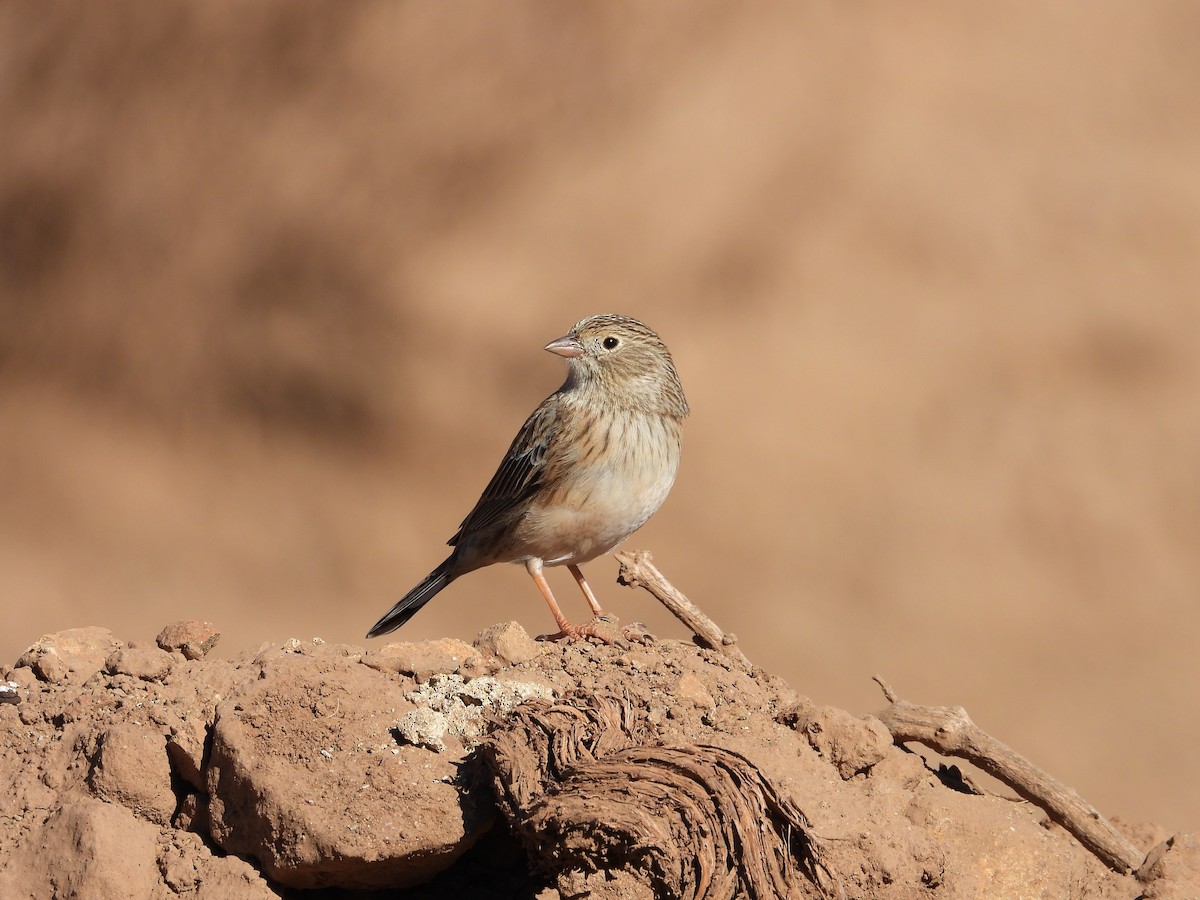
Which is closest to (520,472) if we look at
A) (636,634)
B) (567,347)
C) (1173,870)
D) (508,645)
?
(567,347)

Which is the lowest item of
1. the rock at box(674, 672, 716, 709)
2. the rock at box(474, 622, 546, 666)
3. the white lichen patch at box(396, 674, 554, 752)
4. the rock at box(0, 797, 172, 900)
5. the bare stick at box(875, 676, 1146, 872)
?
the bare stick at box(875, 676, 1146, 872)

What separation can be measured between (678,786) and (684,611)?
4.59 ft

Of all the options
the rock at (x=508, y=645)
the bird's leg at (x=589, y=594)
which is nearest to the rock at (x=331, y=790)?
the rock at (x=508, y=645)

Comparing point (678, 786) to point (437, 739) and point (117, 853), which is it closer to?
point (437, 739)

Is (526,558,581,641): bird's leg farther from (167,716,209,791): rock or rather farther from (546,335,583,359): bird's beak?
(167,716,209,791): rock

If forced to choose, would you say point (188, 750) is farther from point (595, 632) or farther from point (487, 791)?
point (595, 632)

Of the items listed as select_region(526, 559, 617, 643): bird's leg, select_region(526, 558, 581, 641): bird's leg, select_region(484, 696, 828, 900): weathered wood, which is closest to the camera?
select_region(484, 696, 828, 900): weathered wood

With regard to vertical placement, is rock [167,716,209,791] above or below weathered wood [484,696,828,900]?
above

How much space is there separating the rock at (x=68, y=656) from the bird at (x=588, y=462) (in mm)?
1728

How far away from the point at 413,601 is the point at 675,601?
1.96 m

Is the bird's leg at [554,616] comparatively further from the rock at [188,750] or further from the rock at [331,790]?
the rock at [188,750]

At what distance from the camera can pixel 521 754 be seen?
9.32 ft

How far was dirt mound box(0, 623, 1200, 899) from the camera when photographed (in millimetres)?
2646

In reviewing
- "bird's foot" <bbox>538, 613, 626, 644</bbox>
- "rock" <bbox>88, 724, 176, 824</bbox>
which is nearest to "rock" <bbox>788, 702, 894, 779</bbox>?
"bird's foot" <bbox>538, 613, 626, 644</bbox>
